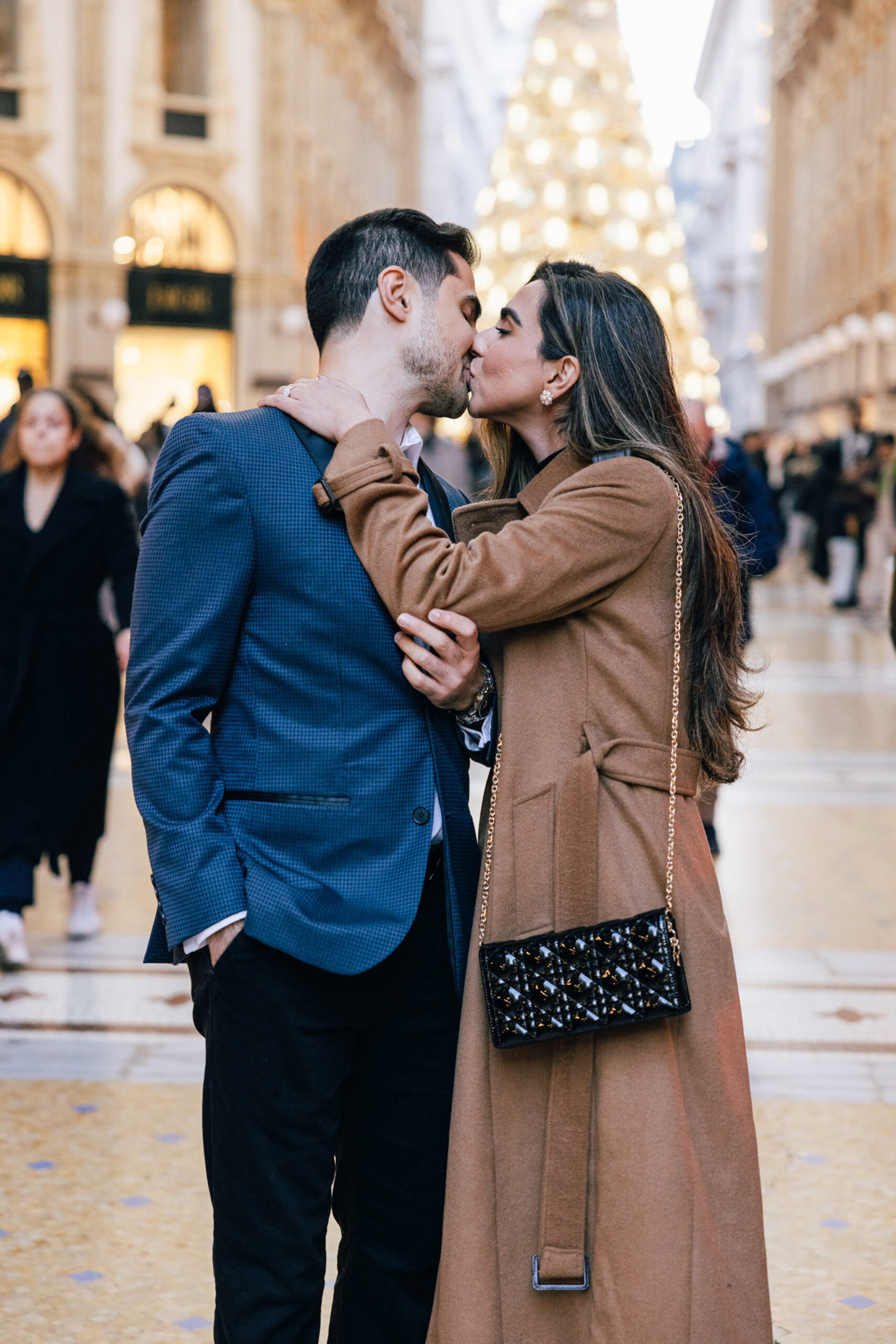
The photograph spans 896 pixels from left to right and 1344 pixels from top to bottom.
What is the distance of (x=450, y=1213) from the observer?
225 centimetres

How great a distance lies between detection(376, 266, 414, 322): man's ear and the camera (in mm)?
2293

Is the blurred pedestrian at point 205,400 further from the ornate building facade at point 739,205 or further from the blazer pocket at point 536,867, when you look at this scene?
the ornate building facade at point 739,205

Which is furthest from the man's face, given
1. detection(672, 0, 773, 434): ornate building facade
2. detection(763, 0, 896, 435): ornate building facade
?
detection(672, 0, 773, 434): ornate building facade

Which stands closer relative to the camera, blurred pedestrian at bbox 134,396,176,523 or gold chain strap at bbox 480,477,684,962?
gold chain strap at bbox 480,477,684,962

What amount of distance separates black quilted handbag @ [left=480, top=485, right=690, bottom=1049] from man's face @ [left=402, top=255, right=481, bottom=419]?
76 centimetres

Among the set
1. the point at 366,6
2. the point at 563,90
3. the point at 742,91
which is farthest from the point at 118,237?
the point at 742,91

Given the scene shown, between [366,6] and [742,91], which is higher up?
[742,91]

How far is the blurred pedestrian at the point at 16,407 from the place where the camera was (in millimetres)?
6281

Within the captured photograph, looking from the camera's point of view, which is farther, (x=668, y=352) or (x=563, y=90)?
(x=563, y=90)

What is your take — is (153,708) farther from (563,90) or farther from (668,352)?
(563,90)

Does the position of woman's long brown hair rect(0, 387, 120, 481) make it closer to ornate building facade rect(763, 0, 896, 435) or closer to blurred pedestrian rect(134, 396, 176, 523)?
blurred pedestrian rect(134, 396, 176, 523)

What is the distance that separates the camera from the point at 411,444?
246 centimetres

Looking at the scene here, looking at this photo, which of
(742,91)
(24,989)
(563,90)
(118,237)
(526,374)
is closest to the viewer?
(526,374)

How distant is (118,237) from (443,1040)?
88.5ft
